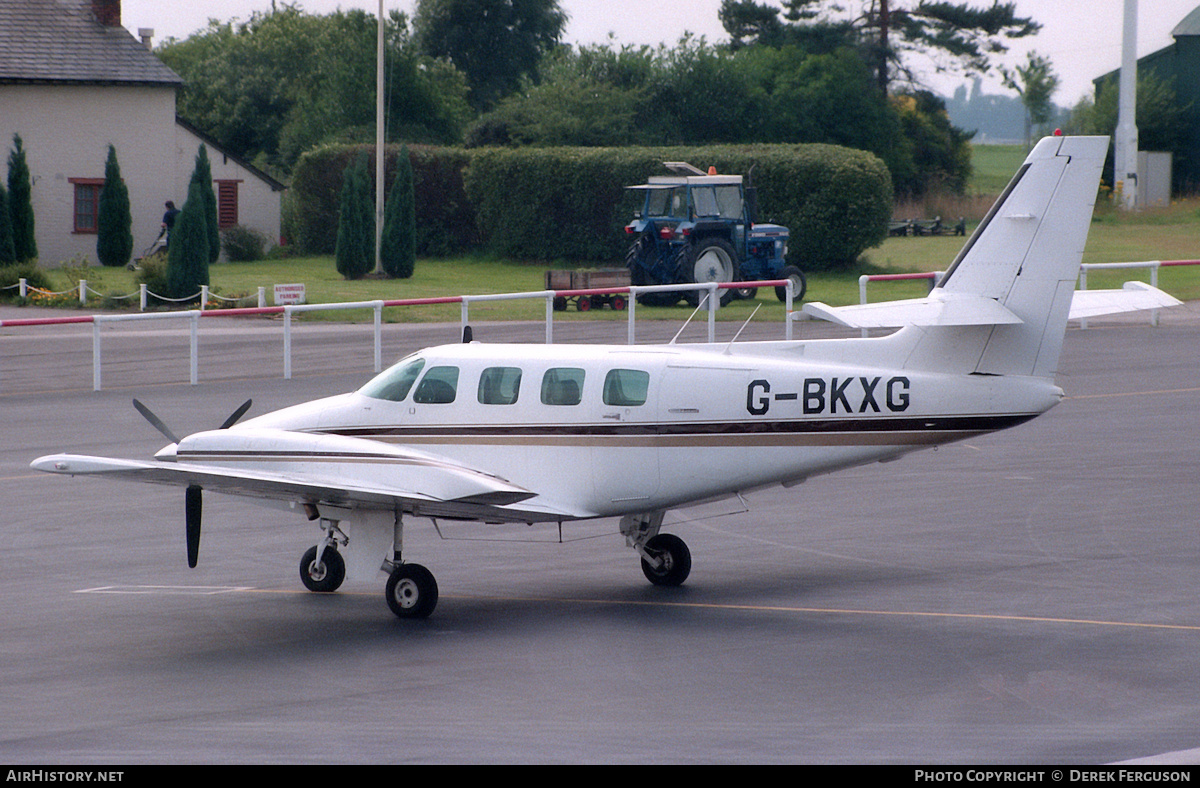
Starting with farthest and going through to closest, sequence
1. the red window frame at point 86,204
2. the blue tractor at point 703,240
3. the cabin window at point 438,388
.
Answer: the red window frame at point 86,204
the blue tractor at point 703,240
the cabin window at point 438,388

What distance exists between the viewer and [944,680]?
31.0 ft

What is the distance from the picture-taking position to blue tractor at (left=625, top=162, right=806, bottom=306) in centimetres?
3828

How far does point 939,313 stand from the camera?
11438 millimetres

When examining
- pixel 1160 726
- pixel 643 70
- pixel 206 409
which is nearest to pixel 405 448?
pixel 1160 726

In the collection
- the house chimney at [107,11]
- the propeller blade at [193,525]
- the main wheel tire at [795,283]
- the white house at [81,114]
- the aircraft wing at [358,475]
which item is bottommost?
the propeller blade at [193,525]

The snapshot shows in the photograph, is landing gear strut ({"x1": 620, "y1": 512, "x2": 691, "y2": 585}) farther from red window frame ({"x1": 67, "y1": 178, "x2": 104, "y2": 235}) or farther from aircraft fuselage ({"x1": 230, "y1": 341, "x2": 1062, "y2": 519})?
red window frame ({"x1": 67, "y1": 178, "x2": 104, "y2": 235})

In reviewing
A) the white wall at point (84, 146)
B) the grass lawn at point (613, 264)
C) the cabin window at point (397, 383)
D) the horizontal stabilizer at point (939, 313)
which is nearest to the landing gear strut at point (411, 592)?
the cabin window at point (397, 383)

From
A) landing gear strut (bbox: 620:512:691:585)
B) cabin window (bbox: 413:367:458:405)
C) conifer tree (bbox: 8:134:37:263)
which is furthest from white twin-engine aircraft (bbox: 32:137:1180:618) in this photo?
conifer tree (bbox: 8:134:37:263)

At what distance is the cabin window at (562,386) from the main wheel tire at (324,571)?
2.27 metres

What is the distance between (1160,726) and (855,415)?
365 centimetres

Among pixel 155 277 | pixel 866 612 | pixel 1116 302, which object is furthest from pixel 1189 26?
pixel 866 612

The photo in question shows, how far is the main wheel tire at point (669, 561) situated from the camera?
1245 centimetres

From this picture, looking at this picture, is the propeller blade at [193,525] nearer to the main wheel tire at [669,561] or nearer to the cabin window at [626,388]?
the cabin window at [626,388]

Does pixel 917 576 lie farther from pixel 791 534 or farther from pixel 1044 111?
pixel 1044 111
